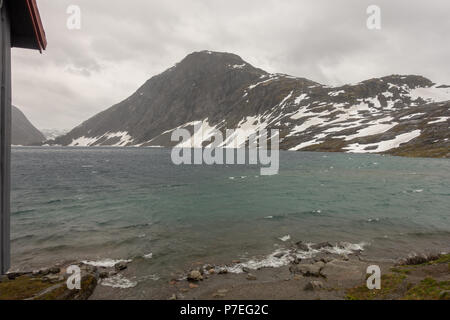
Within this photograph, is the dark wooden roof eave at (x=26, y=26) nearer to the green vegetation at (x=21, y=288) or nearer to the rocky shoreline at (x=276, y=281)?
the rocky shoreline at (x=276, y=281)

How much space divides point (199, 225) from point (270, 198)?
14.6 meters

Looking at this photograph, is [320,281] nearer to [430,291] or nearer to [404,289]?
[404,289]

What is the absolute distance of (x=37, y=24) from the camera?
1047 centimetres

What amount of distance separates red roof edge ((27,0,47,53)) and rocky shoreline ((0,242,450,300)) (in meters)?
10.6

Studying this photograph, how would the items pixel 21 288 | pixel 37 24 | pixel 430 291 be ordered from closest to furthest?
pixel 430 291
pixel 37 24
pixel 21 288

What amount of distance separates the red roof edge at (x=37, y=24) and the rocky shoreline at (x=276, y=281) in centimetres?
1056

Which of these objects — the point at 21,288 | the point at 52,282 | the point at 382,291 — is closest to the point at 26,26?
the point at 21,288

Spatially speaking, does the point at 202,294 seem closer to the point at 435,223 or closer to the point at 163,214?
the point at 163,214

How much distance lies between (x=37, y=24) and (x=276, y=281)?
1693 centimetres

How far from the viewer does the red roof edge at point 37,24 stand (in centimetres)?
976

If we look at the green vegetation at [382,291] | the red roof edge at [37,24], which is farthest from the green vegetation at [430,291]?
the red roof edge at [37,24]

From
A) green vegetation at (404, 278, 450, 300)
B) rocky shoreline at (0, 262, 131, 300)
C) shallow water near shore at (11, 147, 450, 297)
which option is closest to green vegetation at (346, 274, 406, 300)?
green vegetation at (404, 278, 450, 300)

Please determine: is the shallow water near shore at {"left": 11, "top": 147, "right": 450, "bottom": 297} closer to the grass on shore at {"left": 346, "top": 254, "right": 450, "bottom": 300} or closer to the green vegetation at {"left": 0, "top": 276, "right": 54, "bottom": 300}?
the green vegetation at {"left": 0, "top": 276, "right": 54, "bottom": 300}
